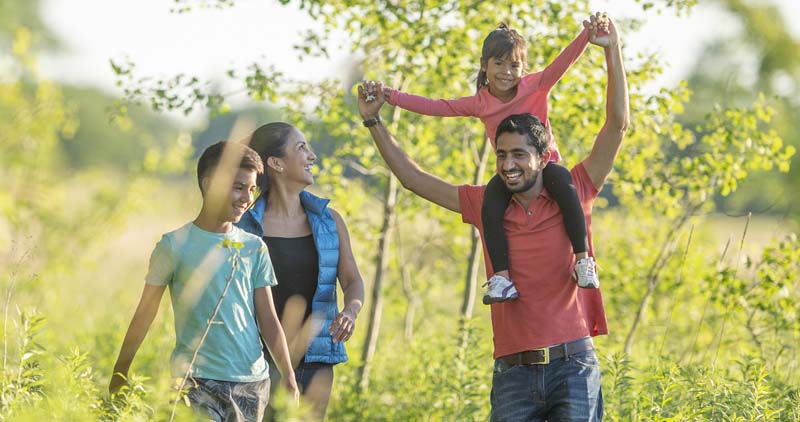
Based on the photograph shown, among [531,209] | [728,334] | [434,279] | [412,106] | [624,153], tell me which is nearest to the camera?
[531,209]

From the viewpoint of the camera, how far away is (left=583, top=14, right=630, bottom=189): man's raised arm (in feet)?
16.4

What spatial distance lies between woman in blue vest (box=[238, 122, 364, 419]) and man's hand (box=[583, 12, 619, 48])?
1.46 m

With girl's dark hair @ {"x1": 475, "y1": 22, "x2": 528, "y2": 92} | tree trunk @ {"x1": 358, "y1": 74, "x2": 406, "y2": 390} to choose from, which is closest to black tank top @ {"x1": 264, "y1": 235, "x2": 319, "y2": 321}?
girl's dark hair @ {"x1": 475, "y1": 22, "x2": 528, "y2": 92}

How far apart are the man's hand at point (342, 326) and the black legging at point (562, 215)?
0.72 meters

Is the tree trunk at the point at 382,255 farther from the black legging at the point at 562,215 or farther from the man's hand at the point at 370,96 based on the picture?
the black legging at the point at 562,215

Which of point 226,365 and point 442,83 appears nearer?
point 226,365

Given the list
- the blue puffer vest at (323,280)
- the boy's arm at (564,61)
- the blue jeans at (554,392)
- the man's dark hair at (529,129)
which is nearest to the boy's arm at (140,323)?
the blue puffer vest at (323,280)

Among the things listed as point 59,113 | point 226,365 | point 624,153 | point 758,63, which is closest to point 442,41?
point 624,153

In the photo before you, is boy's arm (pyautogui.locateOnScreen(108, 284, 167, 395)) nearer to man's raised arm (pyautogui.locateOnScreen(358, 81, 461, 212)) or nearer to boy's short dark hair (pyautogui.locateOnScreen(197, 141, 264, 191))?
boy's short dark hair (pyautogui.locateOnScreen(197, 141, 264, 191))

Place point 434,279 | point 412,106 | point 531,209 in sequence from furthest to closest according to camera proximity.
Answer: point 434,279, point 412,106, point 531,209

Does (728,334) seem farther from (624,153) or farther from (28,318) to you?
(28,318)

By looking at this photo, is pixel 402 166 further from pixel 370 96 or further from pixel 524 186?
pixel 524 186

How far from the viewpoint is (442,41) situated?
8188 mm

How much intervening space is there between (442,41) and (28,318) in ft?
14.3
